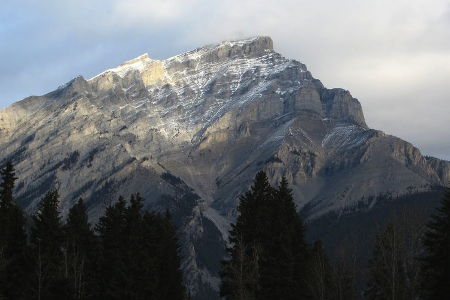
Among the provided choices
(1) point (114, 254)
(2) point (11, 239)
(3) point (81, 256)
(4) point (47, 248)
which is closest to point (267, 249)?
(1) point (114, 254)

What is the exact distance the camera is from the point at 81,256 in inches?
3910

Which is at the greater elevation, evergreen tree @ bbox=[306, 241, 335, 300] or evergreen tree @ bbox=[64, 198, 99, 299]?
evergreen tree @ bbox=[64, 198, 99, 299]

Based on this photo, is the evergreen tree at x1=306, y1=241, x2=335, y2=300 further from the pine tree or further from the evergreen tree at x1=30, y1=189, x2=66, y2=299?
the evergreen tree at x1=30, y1=189, x2=66, y2=299

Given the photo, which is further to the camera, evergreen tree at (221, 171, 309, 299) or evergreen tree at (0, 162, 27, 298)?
evergreen tree at (221, 171, 309, 299)

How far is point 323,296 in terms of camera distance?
9706cm

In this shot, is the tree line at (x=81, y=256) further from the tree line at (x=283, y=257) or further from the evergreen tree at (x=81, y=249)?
the tree line at (x=283, y=257)

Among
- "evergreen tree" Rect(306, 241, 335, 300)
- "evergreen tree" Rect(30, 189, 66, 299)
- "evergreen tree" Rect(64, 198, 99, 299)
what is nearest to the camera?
"evergreen tree" Rect(30, 189, 66, 299)

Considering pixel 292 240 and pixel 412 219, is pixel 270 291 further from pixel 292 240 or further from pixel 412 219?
pixel 412 219

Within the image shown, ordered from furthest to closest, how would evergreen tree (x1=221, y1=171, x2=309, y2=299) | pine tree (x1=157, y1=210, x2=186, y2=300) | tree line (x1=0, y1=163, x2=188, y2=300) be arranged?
1. pine tree (x1=157, y1=210, x2=186, y2=300)
2. evergreen tree (x1=221, y1=171, x2=309, y2=299)
3. tree line (x1=0, y1=163, x2=188, y2=300)

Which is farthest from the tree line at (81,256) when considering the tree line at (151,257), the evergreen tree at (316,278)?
the evergreen tree at (316,278)

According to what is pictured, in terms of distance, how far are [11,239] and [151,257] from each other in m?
15.9

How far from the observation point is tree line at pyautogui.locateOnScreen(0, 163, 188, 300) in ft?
285

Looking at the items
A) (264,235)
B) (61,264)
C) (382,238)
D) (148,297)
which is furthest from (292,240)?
(61,264)

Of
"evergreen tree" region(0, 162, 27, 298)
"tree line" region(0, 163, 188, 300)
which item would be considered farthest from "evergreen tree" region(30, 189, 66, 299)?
"evergreen tree" region(0, 162, 27, 298)
